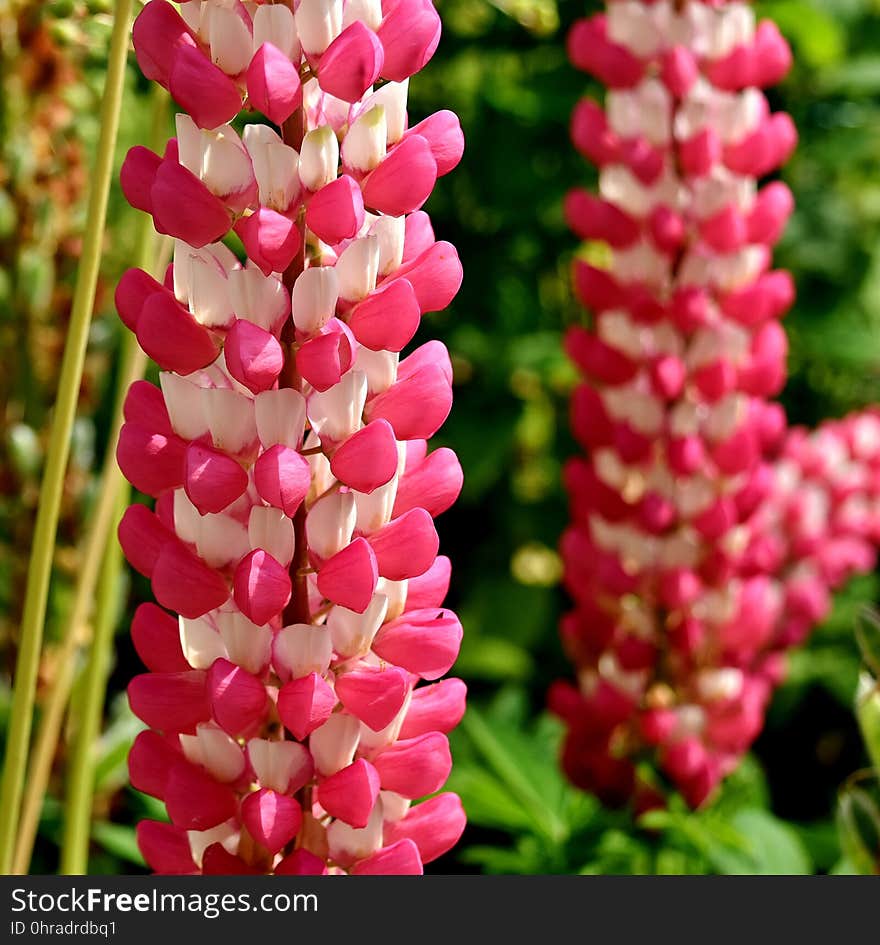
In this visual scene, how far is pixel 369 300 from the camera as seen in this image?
0.50 metres

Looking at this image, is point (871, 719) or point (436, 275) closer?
point (436, 275)

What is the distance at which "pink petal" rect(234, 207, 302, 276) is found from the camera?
0.47 m

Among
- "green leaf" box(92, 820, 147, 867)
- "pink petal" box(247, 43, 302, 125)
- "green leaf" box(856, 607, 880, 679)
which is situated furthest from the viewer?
"green leaf" box(92, 820, 147, 867)

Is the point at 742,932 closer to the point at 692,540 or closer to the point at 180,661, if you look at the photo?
the point at 180,661

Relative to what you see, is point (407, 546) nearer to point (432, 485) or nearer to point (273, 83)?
point (432, 485)

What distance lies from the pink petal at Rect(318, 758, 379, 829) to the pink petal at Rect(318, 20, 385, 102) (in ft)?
0.82

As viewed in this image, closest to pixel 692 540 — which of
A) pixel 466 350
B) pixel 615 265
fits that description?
pixel 615 265

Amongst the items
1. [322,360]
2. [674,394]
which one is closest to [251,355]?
[322,360]

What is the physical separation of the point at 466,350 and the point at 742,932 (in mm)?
820

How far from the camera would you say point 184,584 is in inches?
19.6

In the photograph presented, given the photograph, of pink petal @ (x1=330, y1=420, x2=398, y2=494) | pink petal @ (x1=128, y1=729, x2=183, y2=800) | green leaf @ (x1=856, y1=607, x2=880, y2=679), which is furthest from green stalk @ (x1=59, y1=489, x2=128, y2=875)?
green leaf @ (x1=856, y1=607, x2=880, y2=679)

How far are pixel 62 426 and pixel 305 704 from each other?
0.14 meters

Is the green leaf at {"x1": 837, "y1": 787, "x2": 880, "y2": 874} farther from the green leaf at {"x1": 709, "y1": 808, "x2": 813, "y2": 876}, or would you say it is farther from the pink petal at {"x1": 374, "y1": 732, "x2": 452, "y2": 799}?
the green leaf at {"x1": 709, "y1": 808, "x2": 813, "y2": 876}

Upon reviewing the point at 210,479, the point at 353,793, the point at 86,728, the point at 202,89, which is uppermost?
the point at 202,89
